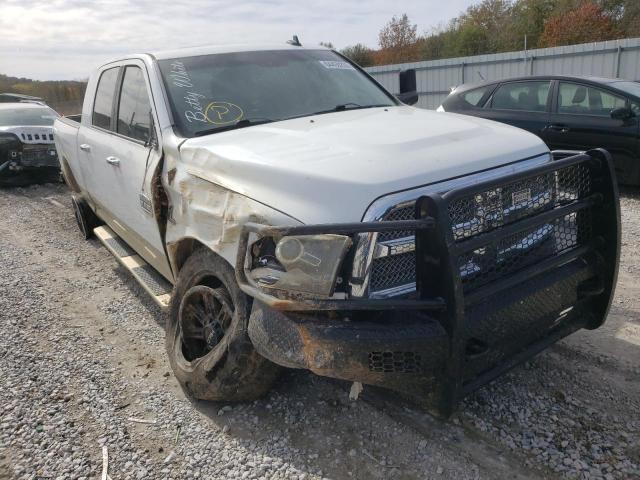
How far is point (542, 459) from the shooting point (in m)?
2.48

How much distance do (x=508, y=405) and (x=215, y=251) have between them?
173 centimetres

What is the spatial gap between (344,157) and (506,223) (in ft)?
2.61

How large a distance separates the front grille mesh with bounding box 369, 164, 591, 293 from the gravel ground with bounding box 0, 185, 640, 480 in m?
0.82

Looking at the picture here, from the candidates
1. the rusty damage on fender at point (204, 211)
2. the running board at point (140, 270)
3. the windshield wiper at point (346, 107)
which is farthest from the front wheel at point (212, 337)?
the windshield wiper at point (346, 107)

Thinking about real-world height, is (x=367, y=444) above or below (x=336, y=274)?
below

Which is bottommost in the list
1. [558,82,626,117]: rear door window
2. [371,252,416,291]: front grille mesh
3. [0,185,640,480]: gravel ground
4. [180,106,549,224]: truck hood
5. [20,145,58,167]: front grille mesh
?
[0,185,640,480]: gravel ground

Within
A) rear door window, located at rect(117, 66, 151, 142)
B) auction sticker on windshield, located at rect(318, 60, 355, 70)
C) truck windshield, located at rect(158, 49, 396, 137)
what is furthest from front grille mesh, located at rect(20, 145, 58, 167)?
auction sticker on windshield, located at rect(318, 60, 355, 70)

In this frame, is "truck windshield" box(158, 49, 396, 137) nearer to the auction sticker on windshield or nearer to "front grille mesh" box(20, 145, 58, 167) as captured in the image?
the auction sticker on windshield

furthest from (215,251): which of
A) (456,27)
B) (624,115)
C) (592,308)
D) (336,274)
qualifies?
(456,27)

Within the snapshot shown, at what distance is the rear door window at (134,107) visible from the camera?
368 centimetres

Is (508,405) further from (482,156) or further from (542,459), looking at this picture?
(482,156)

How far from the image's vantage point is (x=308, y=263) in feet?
7.28

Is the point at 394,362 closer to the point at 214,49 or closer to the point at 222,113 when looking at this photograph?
the point at 222,113

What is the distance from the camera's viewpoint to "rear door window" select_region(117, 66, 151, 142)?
12.1 ft
